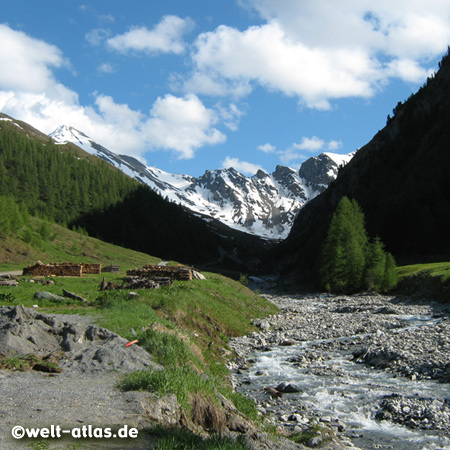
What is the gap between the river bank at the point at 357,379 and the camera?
51.2 ft

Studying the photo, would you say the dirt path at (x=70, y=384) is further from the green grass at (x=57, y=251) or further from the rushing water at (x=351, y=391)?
the green grass at (x=57, y=251)

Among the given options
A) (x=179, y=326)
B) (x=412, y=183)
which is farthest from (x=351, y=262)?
(x=412, y=183)

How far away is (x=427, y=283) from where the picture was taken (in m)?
67.4

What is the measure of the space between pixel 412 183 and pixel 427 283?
81174 millimetres

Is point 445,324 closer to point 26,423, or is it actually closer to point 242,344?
point 242,344

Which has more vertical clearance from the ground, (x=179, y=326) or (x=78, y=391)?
(x=78, y=391)

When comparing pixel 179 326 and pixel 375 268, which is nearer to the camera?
pixel 179 326

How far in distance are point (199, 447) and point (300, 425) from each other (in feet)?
26.3

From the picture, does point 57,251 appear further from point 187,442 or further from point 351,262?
point 187,442

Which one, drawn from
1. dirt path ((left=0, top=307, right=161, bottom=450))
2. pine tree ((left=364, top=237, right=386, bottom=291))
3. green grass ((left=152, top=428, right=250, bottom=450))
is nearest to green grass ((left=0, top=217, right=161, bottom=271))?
pine tree ((left=364, top=237, right=386, bottom=291))

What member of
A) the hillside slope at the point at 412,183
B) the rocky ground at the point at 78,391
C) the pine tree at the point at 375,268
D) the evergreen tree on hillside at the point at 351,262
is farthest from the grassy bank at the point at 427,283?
the rocky ground at the point at 78,391

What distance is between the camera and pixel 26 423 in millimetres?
9312

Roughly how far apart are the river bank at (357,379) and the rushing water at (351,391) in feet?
0.11

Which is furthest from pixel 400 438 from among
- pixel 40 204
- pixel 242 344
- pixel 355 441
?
pixel 40 204
